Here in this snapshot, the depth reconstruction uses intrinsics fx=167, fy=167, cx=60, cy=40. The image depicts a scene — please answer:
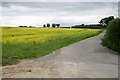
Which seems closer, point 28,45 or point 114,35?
point 114,35

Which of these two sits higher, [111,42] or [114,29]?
[114,29]

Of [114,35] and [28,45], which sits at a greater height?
[114,35]

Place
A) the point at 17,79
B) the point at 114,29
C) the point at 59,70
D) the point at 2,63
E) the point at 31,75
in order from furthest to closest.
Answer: the point at 114,29, the point at 2,63, the point at 59,70, the point at 31,75, the point at 17,79

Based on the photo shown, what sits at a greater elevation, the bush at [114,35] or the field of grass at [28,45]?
the bush at [114,35]

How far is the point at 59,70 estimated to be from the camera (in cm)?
593

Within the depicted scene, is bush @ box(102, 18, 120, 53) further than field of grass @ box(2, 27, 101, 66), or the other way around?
bush @ box(102, 18, 120, 53)

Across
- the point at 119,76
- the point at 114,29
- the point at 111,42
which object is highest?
the point at 114,29

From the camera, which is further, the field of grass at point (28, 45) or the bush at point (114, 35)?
the bush at point (114, 35)

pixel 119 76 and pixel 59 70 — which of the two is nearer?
pixel 119 76

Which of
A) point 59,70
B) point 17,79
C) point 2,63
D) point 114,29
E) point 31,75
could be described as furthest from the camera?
point 114,29

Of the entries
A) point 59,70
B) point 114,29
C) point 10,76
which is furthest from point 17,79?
point 114,29

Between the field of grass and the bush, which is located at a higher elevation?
the bush

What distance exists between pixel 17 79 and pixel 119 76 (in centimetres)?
317

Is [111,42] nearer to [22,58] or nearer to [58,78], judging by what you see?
[22,58]
